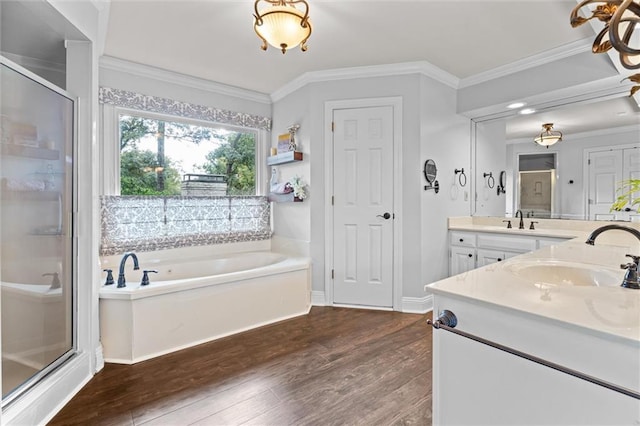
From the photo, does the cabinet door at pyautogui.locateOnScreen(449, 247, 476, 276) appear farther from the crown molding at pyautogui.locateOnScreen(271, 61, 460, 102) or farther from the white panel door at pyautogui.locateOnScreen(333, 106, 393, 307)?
the crown molding at pyautogui.locateOnScreen(271, 61, 460, 102)

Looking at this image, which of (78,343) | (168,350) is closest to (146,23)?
(78,343)

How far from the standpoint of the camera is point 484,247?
3.22m

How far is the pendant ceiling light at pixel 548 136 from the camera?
301 cm

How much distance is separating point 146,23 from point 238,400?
9.07 feet

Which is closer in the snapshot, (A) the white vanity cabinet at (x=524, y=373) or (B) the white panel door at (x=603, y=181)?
(A) the white vanity cabinet at (x=524, y=373)

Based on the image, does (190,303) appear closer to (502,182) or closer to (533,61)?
(502,182)

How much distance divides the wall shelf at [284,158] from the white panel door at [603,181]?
2748 millimetres

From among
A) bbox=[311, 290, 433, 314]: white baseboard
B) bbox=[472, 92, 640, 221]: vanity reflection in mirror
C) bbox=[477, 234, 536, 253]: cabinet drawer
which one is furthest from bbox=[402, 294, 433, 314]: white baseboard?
bbox=[472, 92, 640, 221]: vanity reflection in mirror

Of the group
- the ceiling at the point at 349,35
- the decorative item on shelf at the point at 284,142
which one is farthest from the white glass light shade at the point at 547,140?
the decorative item on shelf at the point at 284,142

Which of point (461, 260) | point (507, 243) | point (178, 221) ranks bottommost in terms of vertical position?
point (461, 260)

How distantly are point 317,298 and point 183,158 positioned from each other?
2171 mm

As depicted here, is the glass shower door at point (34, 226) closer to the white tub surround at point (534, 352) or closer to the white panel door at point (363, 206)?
the white tub surround at point (534, 352)

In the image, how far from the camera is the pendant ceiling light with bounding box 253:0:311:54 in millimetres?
1915

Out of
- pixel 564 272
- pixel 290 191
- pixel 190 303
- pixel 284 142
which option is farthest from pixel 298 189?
pixel 564 272
